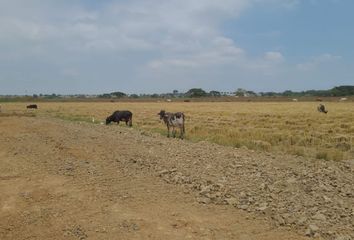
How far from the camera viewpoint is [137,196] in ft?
36.0

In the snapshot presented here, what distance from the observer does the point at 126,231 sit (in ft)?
30.0

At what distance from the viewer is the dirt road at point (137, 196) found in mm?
9133

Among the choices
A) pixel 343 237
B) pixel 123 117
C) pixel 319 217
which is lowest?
pixel 343 237

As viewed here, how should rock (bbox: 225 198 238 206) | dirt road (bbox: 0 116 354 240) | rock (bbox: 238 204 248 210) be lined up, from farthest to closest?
rock (bbox: 225 198 238 206), rock (bbox: 238 204 248 210), dirt road (bbox: 0 116 354 240)

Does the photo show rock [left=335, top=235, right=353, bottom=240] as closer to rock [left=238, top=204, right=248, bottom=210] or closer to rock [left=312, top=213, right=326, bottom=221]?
rock [left=312, top=213, right=326, bottom=221]

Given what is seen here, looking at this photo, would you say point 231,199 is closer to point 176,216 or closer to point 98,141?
point 176,216

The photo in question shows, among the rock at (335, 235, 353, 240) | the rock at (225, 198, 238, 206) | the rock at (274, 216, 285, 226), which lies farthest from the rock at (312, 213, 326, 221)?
the rock at (225, 198, 238, 206)

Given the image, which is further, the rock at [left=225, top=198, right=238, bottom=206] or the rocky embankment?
the rock at [left=225, top=198, right=238, bottom=206]

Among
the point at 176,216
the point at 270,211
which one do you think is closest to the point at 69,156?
the point at 176,216

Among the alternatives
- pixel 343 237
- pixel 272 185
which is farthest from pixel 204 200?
pixel 343 237

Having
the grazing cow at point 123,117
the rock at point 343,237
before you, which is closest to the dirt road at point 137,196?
the rock at point 343,237

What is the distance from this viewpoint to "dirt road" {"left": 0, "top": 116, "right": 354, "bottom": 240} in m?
9.13

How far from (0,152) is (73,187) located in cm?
679

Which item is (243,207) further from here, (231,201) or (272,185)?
(272,185)
